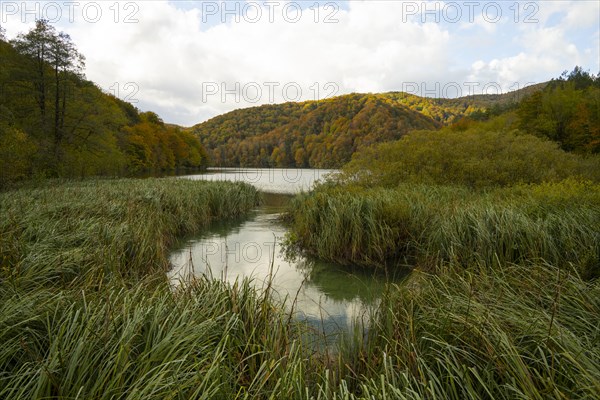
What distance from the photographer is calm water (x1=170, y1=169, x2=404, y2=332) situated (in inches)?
166

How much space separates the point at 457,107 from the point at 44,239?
82259 mm

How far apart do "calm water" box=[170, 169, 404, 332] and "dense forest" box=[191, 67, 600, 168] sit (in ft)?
25.2

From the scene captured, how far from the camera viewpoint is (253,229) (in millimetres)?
10453

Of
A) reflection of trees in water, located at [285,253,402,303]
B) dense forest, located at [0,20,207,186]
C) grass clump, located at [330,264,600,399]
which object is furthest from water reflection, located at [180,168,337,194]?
grass clump, located at [330,264,600,399]

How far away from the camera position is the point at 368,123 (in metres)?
37.2

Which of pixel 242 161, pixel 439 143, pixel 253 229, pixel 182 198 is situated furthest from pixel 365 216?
pixel 242 161

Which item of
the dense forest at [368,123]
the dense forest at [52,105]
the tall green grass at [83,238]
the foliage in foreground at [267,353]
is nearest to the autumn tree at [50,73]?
the dense forest at [52,105]

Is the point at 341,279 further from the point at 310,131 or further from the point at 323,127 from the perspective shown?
the point at 310,131

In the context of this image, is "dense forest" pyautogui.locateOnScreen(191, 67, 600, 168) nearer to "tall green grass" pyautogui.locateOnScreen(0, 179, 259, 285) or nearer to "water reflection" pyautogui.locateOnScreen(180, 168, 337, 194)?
"water reflection" pyautogui.locateOnScreen(180, 168, 337, 194)

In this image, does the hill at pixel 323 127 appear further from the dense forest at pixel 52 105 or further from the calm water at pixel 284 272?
the calm water at pixel 284 272

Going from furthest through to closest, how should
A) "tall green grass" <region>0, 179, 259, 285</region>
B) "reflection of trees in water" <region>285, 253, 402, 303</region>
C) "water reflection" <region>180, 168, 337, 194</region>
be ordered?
"water reflection" <region>180, 168, 337, 194</region> → "reflection of trees in water" <region>285, 253, 402, 303</region> → "tall green grass" <region>0, 179, 259, 285</region>

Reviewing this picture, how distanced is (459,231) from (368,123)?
3378 centimetres

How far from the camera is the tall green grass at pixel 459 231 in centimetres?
441

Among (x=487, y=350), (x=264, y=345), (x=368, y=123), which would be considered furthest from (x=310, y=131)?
(x=487, y=350)
